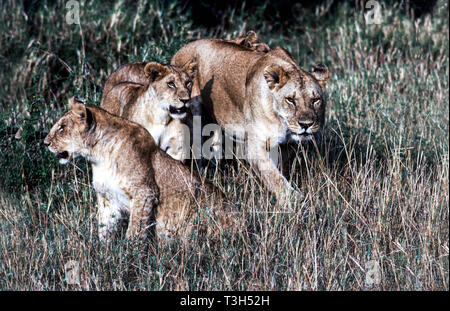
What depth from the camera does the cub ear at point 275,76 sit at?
5.97m

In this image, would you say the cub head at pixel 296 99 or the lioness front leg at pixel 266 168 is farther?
the lioness front leg at pixel 266 168

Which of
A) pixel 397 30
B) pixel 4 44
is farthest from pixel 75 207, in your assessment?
pixel 397 30

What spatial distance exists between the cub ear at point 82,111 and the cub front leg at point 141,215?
64 centimetres

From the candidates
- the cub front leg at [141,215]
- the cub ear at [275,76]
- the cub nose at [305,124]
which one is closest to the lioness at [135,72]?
the cub ear at [275,76]

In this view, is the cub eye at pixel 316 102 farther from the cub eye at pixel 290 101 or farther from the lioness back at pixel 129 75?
the lioness back at pixel 129 75

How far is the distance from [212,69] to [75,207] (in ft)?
6.56

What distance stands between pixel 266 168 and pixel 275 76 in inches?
31.5

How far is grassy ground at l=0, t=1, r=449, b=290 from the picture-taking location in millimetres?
4824

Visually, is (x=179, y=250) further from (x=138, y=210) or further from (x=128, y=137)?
(x=128, y=137)

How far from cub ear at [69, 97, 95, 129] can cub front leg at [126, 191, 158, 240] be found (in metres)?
0.64

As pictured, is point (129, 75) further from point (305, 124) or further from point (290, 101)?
point (305, 124)

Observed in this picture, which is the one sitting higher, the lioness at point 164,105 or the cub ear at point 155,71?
the cub ear at point 155,71

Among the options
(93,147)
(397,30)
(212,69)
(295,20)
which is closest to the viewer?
(93,147)

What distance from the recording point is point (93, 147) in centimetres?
536
